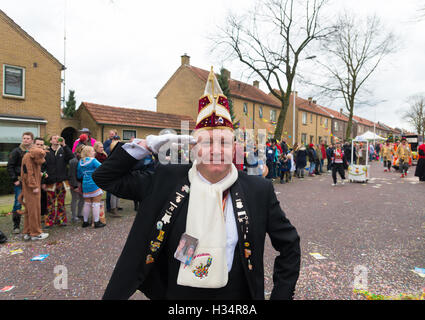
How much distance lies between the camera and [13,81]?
15852 millimetres

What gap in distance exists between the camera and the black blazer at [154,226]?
5.55ft

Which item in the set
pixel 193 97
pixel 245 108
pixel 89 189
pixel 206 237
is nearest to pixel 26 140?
pixel 89 189

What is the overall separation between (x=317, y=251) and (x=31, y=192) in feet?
18.3

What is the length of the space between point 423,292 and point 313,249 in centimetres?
169

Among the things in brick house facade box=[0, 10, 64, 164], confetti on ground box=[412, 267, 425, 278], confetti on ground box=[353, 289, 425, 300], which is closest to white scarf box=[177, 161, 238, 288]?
confetti on ground box=[353, 289, 425, 300]

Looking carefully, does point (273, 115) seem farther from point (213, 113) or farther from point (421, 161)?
point (213, 113)

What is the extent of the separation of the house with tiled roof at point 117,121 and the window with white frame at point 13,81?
4700mm

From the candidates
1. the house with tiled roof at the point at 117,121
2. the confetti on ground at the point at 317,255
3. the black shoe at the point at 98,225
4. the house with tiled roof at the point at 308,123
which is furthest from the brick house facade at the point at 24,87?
the house with tiled roof at the point at 308,123

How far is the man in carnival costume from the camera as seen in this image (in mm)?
1647

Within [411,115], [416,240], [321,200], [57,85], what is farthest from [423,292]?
[411,115]

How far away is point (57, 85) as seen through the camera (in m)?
17.6

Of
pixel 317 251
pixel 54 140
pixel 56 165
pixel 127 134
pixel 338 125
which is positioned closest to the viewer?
pixel 317 251

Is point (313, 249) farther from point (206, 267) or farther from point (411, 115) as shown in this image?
point (411, 115)

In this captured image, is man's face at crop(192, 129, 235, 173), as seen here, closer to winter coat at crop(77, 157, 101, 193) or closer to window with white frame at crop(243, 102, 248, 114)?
winter coat at crop(77, 157, 101, 193)
